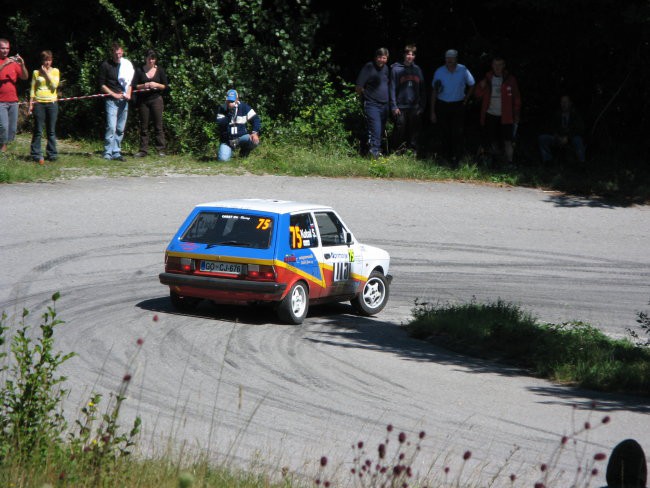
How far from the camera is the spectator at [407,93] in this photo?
2388cm

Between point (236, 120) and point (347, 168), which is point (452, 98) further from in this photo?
point (236, 120)

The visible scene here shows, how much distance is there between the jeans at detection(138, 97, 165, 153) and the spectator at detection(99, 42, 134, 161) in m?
0.56

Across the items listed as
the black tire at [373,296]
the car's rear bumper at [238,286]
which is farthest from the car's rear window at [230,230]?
the black tire at [373,296]

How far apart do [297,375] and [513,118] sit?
14.5 metres

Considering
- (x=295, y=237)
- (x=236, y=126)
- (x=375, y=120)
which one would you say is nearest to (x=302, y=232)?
(x=295, y=237)

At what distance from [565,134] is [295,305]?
12.7 metres

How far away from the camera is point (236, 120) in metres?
23.2

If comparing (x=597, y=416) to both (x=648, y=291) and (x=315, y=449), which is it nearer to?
(x=315, y=449)

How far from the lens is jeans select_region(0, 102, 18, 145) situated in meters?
21.7

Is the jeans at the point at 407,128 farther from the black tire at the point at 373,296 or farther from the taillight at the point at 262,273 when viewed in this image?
the taillight at the point at 262,273

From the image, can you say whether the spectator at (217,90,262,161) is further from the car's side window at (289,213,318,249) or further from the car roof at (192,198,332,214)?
the car's side window at (289,213,318,249)

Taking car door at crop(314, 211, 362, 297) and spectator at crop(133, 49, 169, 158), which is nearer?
car door at crop(314, 211, 362, 297)

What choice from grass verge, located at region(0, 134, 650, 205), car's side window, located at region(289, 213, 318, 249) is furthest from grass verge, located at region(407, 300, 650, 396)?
grass verge, located at region(0, 134, 650, 205)

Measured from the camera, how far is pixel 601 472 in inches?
329
